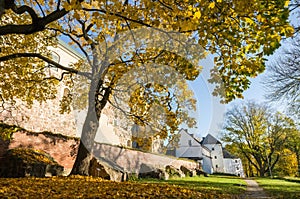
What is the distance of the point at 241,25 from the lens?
13.0 feet

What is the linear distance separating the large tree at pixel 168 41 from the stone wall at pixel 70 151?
79.5 inches

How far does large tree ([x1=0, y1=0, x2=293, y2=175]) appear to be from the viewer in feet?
11.0

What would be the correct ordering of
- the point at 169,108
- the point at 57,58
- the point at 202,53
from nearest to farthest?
the point at 202,53, the point at 169,108, the point at 57,58

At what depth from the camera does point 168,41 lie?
6656 millimetres

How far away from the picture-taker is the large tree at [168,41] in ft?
11.0

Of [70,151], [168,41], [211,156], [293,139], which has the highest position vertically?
[293,139]

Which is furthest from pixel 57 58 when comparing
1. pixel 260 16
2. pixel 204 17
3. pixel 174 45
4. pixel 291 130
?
pixel 291 130

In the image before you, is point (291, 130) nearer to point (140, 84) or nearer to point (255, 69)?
point (140, 84)

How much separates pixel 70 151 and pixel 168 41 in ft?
27.8

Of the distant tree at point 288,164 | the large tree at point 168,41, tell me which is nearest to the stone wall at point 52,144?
the large tree at point 168,41

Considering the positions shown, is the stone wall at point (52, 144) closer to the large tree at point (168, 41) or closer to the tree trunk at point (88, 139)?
the large tree at point (168, 41)

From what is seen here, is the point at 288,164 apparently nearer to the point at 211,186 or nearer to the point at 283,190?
the point at 283,190

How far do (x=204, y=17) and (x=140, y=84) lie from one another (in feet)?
17.5

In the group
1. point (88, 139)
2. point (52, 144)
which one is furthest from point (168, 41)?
point (52, 144)
